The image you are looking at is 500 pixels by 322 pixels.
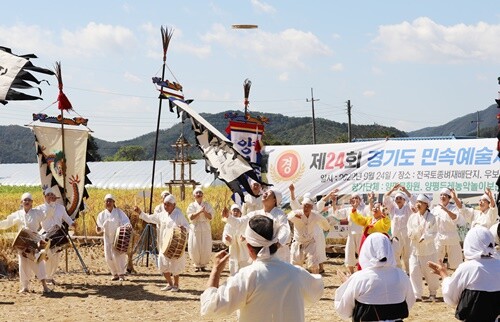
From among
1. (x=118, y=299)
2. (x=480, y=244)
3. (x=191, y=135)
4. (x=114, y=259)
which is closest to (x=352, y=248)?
(x=114, y=259)

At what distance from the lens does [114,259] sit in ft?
44.9

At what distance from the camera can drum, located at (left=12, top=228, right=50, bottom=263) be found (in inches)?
→ 476

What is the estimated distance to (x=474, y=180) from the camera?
49.4 ft

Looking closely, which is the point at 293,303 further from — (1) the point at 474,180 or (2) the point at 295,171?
(2) the point at 295,171

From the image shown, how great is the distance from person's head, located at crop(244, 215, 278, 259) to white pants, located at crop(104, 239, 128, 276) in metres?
9.27

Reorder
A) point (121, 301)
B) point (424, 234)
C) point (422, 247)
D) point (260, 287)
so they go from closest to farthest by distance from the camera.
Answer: point (260, 287) < point (424, 234) < point (422, 247) < point (121, 301)

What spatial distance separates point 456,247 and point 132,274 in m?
5.90

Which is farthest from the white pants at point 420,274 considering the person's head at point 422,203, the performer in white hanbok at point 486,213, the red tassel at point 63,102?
the red tassel at point 63,102

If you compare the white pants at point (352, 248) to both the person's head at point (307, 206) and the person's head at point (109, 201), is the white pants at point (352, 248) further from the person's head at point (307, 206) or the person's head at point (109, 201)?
the person's head at point (109, 201)

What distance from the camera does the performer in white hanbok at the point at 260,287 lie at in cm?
449

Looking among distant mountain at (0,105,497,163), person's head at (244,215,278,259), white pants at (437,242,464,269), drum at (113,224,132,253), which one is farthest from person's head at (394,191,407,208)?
distant mountain at (0,105,497,163)

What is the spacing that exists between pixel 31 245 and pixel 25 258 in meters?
0.26

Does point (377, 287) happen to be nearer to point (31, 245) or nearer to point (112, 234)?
point (31, 245)

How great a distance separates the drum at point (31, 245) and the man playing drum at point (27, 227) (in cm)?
8
